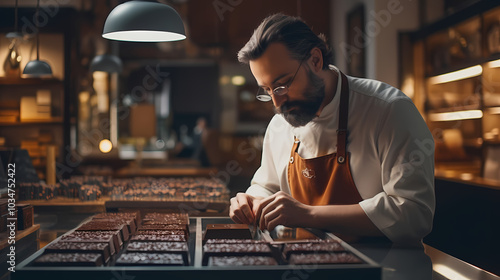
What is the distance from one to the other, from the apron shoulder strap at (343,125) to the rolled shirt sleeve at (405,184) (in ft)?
0.48

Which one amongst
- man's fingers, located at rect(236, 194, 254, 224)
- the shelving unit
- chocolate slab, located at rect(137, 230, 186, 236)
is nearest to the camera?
chocolate slab, located at rect(137, 230, 186, 236)

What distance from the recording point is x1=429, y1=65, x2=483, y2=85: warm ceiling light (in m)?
4.24

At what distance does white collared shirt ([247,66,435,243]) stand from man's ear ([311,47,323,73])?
0.13m

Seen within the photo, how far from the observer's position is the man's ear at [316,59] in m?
1.73

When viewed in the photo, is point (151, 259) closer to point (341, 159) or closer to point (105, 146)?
point (341, 159)

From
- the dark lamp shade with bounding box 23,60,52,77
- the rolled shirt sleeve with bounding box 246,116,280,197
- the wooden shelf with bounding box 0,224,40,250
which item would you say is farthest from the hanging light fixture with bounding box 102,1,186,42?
the dark lamp shade with bounding box 23,60,52,77

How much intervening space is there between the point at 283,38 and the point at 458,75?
3.67 m

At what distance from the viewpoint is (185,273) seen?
975 mm

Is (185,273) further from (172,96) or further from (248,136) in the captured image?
(172,96)

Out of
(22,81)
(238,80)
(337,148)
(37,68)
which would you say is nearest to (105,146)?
(37,68)

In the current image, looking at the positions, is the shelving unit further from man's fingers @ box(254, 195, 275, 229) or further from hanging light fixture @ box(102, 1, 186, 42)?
man's fingers @ box(254, 195, 275, 229)

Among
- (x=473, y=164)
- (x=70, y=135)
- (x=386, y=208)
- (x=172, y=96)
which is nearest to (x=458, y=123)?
(x=473, y=164)

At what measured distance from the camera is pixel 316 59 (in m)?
1.74

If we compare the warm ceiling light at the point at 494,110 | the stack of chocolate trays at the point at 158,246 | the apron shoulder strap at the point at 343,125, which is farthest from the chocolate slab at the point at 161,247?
the warm ceiling light at the point at 494,110
